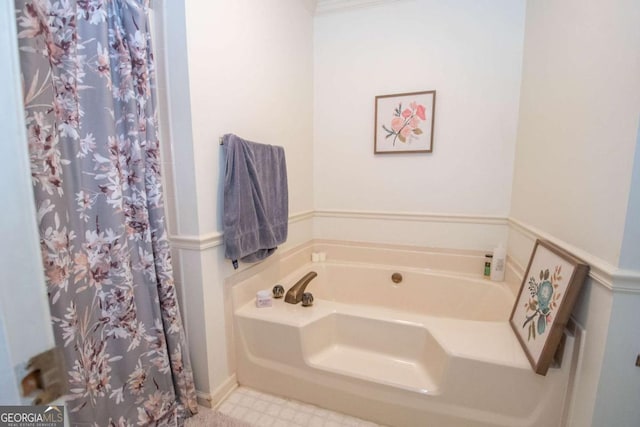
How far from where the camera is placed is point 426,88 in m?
2.01

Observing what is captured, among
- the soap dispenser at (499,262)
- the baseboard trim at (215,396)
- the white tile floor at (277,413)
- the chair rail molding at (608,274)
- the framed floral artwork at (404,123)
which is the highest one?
the framed floral artwork at (404,123)

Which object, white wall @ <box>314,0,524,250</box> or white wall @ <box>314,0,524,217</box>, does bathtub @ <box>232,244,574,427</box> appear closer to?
white wall @ <box>314,0,524,250</box>

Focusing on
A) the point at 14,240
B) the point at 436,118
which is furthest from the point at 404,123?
the point at 14,240

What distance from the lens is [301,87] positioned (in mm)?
2127

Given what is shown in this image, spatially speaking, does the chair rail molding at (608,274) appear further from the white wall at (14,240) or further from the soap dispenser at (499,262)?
the white wall at (14,240)

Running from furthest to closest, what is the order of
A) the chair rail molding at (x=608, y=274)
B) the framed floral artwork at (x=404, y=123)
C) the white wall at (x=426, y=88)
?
1. the framed floral artwork at (x=404, y=123)
2. the white wall at (x=426, y=88)
3. the chair rail molding at (x=608, y=274)

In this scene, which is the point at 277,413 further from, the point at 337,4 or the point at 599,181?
the point at 337,4

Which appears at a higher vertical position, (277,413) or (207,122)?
(207,122)

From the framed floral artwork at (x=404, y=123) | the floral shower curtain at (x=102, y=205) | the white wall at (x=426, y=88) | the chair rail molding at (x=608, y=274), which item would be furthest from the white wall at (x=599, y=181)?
the floral shower curtain at (x=102, y=205)

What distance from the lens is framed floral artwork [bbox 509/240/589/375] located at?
1014 mm

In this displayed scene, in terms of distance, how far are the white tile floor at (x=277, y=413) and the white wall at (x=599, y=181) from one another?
3.04ft

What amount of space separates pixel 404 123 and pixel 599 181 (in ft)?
4.27

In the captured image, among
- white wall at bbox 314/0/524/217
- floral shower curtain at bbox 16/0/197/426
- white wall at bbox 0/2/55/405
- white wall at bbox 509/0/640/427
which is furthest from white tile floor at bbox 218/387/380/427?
white wall at bbox 314/0/524/217

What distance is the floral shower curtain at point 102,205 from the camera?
864mm
